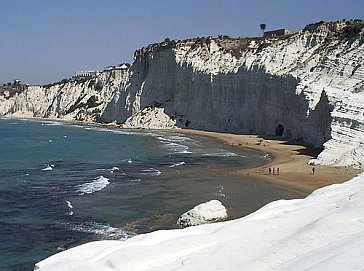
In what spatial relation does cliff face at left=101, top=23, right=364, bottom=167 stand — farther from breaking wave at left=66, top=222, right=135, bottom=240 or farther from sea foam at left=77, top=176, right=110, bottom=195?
breaking wave at left=66, top=222, right=135, bottom=240

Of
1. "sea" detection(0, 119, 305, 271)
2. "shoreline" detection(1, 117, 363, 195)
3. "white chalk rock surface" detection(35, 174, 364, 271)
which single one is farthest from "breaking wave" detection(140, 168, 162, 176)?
"white chalk rock surface" detection(35, 174, 364, 271)

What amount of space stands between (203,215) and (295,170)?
16.4 meters

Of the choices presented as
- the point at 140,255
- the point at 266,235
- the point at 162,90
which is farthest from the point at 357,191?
the point at 162,90

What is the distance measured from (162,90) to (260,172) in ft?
186

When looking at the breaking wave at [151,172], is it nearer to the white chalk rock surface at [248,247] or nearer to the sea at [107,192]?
the sea at [107,192]

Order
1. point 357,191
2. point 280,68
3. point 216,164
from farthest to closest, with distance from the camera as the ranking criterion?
1. point 280,68
2. point 216,164
3. point 357,191

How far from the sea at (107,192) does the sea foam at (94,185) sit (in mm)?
65

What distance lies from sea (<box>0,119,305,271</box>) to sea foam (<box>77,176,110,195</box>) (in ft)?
0.21

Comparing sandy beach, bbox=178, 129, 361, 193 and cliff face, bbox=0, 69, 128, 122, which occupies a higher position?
cliff face, bbox=0, 69, 128, 122

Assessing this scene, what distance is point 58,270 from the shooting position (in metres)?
9.28

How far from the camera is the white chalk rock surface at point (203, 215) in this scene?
2048 centimetres

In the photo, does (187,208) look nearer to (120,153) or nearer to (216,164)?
(216,164)

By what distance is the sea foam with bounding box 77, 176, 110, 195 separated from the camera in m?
29.8

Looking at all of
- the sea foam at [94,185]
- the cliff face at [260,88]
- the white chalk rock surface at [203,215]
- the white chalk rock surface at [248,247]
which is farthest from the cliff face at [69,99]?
the white chalk rock surface at [248,247]
